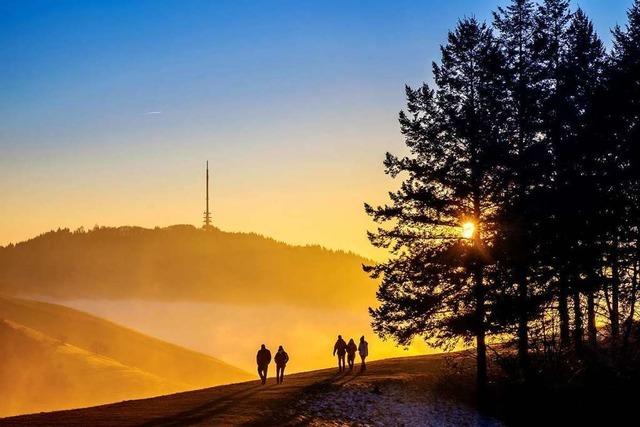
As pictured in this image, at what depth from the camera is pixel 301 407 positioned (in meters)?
23.8

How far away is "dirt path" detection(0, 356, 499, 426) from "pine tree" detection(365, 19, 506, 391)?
8.76 feet

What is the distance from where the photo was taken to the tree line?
2680 cm

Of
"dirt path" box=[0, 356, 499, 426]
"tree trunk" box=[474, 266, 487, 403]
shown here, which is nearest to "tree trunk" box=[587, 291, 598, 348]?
"tree trunk" box=[474, 266, 487, 403]

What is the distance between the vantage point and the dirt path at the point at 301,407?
2111 cm

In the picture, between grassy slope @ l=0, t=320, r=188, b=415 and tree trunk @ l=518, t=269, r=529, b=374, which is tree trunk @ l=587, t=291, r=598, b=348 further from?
grassy slope @ l=0, t=320, r=188, b=415

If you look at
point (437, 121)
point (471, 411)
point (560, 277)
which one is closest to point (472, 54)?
point (437, 121)

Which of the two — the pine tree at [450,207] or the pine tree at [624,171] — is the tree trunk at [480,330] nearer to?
the pine tree at [450,207]

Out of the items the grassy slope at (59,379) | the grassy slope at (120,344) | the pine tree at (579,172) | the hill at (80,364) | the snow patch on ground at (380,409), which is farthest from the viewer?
the grassy slope at (120,344)

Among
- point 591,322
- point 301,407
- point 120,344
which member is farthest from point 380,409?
point 120,344

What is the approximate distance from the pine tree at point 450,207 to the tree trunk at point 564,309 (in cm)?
444

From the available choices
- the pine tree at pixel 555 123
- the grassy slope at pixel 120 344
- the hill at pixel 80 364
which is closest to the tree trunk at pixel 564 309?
the pine tree at pixel 555 123

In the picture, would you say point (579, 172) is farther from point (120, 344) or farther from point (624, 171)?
point (120, 344)

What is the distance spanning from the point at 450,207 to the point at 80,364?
115 m

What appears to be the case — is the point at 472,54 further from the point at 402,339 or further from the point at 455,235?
the point at 402,339
